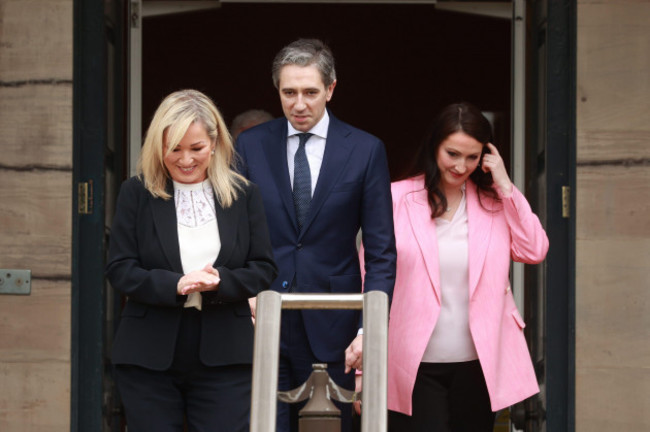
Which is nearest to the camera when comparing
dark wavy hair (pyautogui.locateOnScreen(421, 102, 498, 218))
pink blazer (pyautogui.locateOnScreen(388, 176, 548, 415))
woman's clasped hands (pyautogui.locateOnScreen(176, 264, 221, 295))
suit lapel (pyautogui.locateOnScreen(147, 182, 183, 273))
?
woman's clasped hands (pyautogui.locateOnScreen(176, 264, 221, 295))

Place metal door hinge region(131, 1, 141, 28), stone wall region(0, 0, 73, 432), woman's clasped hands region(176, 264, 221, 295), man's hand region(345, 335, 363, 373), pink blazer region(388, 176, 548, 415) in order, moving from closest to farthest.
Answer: woman's clasped hands region(176, 264, 221, 295) < man's hand region(345, 335, 363, 373) < pink blazer region(388, 176, 548, 415) < stone wall region(0, 0, 73, 432) < metal door hinge region(131, 1, 141, 28)

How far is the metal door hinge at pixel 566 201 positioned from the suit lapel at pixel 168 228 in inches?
86.4

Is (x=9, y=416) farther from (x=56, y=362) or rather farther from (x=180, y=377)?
(x=180, y=377)

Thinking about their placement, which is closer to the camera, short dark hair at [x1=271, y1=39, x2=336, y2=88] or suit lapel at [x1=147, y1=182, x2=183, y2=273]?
suit lapel at [x1=147, y1=182, x2=183, y2=273]

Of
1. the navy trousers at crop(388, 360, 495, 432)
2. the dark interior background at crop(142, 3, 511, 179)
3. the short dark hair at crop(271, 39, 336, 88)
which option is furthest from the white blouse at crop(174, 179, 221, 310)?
the dark interior background at crop(142, 3, 511, 179)

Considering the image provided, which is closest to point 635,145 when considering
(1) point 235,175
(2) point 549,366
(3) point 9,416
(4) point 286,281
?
(2) point 549,366

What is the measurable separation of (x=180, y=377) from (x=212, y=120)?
695mm

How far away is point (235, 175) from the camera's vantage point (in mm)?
3211

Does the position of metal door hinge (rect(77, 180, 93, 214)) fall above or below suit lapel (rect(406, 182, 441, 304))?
above

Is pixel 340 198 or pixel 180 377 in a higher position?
pixel 340 198

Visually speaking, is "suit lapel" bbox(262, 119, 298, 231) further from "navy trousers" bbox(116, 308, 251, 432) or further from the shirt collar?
"navy trousers" bbox(116, 308, 251, 432)

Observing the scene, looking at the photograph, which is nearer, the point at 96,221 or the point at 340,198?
the point at 340,198

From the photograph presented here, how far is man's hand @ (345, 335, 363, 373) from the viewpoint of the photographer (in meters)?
3.40

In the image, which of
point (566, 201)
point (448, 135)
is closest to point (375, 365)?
point (448, 135)
